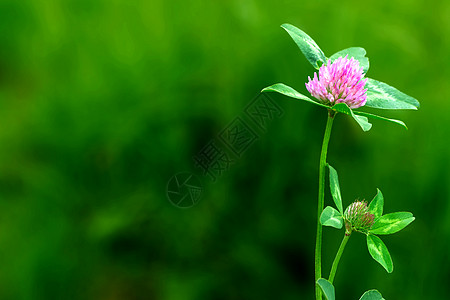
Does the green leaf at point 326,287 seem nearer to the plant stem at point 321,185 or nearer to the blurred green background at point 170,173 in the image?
the plant stem at point 321,185

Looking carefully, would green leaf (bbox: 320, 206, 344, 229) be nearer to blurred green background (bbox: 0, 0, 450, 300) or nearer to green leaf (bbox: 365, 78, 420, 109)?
green leaf (bbox: 365, 78, 420, 109)

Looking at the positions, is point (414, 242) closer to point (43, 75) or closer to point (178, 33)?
point (178, 33)

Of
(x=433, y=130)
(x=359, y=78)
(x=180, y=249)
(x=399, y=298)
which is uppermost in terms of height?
(x=359, y=78)

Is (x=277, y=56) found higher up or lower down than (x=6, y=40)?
lower down

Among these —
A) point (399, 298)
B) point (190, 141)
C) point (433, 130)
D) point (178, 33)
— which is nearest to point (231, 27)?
point (178, 33)

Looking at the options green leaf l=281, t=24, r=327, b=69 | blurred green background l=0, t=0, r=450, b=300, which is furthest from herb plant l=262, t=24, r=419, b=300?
blurred green background l=0, t=0, r=450, b=300

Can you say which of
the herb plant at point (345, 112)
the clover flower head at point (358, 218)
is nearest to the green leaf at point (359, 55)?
the herb plant at point (345, 112)

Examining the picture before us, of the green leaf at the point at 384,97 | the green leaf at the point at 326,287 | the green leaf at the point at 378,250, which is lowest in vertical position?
the green leaf at the point at 378,250

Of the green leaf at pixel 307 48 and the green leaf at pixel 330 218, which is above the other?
the green leaf at pixel 307 48
